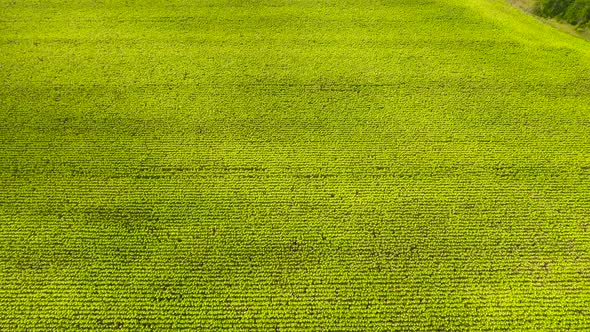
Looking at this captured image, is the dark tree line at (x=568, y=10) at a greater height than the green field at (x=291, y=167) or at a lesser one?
greater

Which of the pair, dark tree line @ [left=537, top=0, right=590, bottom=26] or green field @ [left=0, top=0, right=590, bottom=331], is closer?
green field @ [left=0, top=0, right=590, bottom=331]

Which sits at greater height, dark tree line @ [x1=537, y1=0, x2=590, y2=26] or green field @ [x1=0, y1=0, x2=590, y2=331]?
dark tree line @ [x1=537, y1=0, x2=590, y2=26]

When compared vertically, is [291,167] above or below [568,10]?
below

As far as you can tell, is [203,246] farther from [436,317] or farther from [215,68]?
[215,68]

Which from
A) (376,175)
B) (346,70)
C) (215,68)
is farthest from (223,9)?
(376,175)

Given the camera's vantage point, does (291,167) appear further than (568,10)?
No
